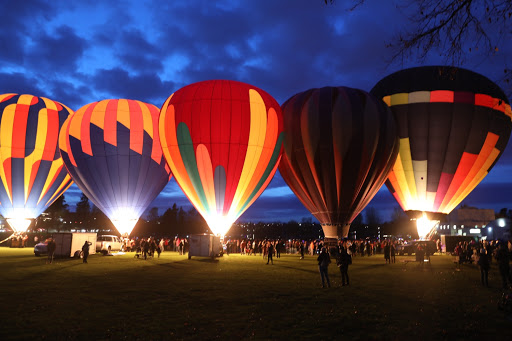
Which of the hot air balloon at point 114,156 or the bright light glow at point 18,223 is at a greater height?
the hot air balloon at point 114,156

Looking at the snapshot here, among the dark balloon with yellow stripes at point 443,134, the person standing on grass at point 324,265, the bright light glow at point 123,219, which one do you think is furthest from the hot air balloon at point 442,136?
the bright light glow at point 123,219

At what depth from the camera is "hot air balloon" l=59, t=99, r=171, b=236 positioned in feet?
93.4

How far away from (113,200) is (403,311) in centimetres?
2404

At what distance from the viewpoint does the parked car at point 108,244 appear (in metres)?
28.3

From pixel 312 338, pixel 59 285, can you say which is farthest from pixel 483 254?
pixel 59 285

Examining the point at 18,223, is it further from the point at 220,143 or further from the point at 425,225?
the point at 425,225

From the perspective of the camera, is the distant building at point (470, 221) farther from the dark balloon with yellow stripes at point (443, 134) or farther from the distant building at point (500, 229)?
the dark balloon with yellow stripes at point (443, 134)

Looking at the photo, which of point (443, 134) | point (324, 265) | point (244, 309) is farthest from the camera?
point (443, 134)

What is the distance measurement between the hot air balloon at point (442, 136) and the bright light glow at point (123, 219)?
20.1 m

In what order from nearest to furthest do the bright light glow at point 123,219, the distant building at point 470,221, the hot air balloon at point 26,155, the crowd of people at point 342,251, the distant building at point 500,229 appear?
the crowd of people at point 342,251, the bright light glow at point 123,219, the hot air balloon at point 26,155, the distant building at point 500,229, the distant building at point 470,221

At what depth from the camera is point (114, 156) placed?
2842 cm

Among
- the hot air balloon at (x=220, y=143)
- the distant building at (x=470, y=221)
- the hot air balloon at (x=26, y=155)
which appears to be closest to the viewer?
the hot air balloon at (x=220, y=143)

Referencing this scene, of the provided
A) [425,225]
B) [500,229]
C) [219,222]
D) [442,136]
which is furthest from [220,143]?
[500,229]

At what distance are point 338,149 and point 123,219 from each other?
1599cm
